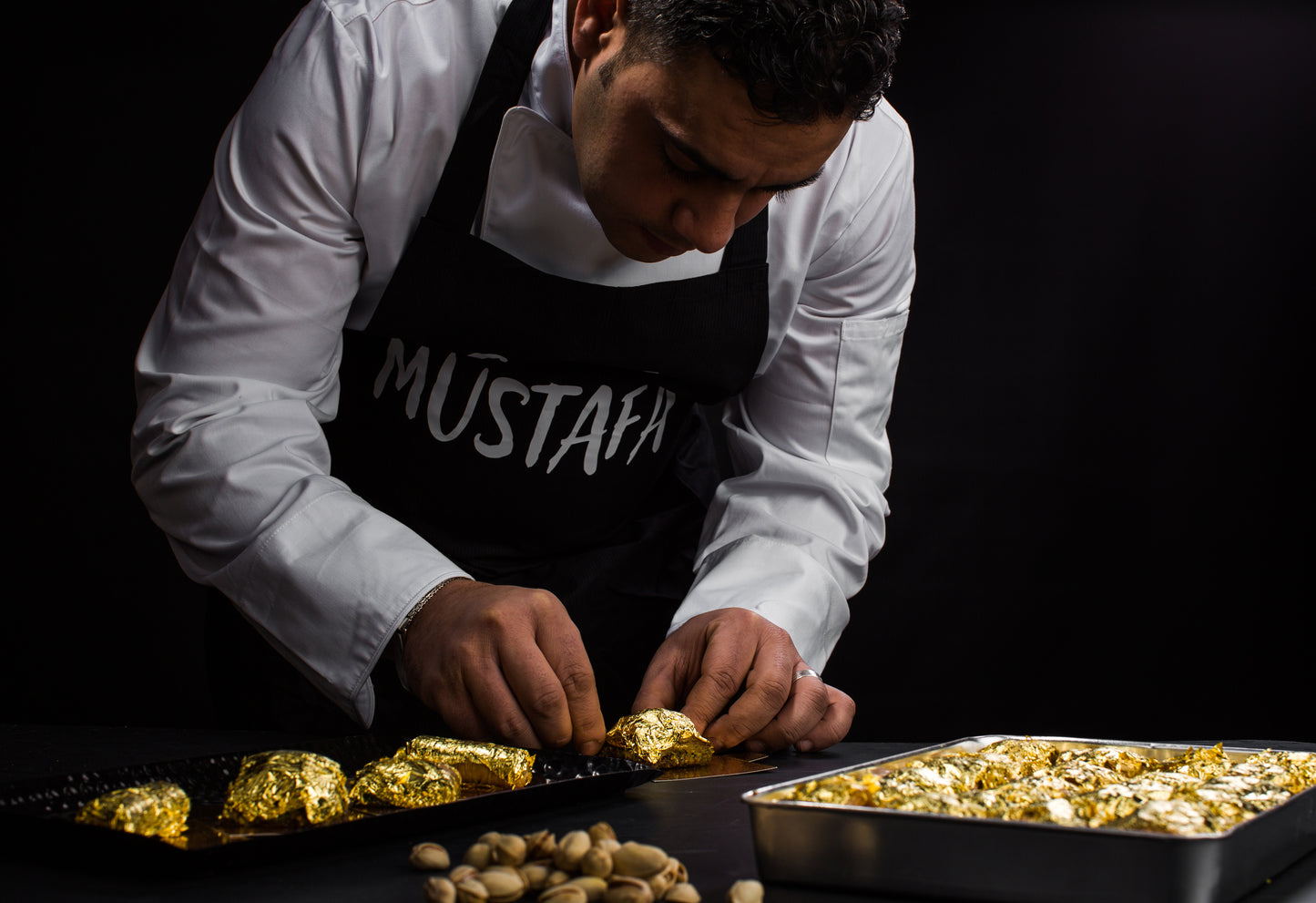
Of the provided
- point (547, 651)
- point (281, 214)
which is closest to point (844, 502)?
point (547, 651)

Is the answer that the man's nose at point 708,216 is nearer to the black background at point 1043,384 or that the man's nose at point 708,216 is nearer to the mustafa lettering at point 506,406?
the mustafa lettering at point 506,406

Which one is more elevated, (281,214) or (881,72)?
(881,72)

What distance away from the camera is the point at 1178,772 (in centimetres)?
80

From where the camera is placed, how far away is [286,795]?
721 mm

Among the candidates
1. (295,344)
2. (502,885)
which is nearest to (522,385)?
(295,344)

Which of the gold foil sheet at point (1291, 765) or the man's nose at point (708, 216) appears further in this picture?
the man's nose at point (708, 216)

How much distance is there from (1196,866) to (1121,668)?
6.61ft

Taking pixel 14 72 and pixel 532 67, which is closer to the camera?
pixel 532 67

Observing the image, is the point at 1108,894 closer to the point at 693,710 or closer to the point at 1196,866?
the point at 1196,866

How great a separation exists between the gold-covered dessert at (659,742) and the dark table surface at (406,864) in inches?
1.8

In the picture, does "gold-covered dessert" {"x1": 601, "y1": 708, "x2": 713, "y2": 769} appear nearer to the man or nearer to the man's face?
the man

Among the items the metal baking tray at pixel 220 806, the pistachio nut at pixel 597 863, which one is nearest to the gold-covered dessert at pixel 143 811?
the metal baking tray at pixel 220 806

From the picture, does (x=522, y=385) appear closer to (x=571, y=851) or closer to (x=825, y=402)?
(x=825, y=402)

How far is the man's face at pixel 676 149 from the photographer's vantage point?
1019 millimetres
